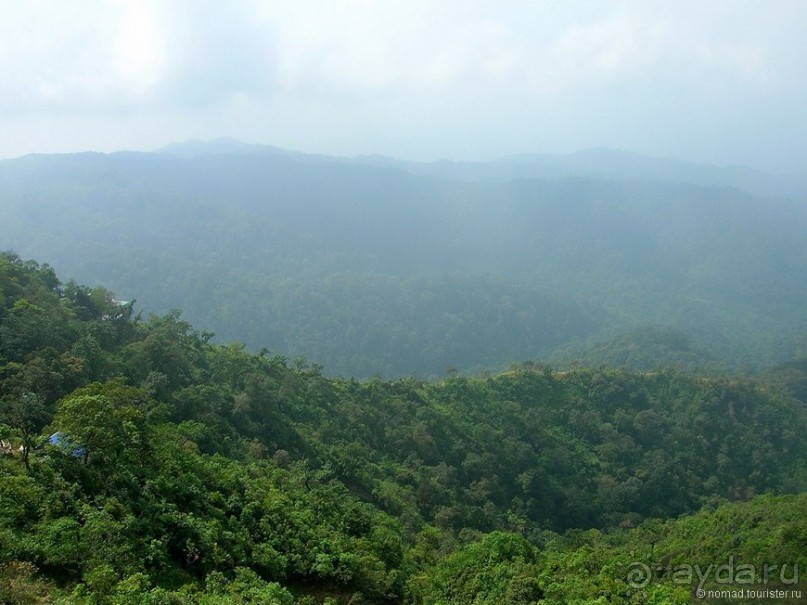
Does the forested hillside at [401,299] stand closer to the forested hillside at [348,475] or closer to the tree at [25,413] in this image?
the forested hillside at [348,475]

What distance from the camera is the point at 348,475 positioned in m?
32.4

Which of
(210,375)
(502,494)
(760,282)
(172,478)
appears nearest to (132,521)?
(172,478)

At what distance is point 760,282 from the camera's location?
178875 mm

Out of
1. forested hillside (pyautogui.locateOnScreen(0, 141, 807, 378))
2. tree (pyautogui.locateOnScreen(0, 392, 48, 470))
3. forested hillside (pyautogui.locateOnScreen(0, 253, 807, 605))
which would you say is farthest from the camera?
forested hillside (pyautogui.locateOnScreen(0, 141, 807, 378))

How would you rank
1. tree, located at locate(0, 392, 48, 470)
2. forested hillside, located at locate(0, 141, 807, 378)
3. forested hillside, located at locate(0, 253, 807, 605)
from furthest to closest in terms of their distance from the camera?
forested hillside, located at locate(0, 141, 807, 378)
tree, located at locate(0, 392, 48, 470)
forested hillside, located at locate(0, 253, 807, 605)

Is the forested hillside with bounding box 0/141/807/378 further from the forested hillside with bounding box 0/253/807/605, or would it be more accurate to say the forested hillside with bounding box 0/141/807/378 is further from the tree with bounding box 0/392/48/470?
the tree with bounding box 0/392/48/470

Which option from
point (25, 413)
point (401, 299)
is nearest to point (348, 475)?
point (25, 413)

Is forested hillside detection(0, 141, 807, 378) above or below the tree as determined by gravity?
below

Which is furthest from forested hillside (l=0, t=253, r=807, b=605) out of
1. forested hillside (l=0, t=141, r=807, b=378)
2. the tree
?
forested hillside (l=0, t=141, r=807, b=378)

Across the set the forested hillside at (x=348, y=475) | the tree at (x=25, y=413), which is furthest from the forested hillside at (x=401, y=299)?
the tree at (x=25, y=413)

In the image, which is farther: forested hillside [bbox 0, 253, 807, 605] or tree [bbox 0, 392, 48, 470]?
tree [bbox 0, 392, 48, 470]

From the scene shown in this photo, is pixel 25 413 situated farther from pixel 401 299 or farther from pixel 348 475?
pixel 401 299

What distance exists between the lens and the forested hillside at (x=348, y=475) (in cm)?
1407

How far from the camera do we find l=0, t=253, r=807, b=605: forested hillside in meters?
14.1
